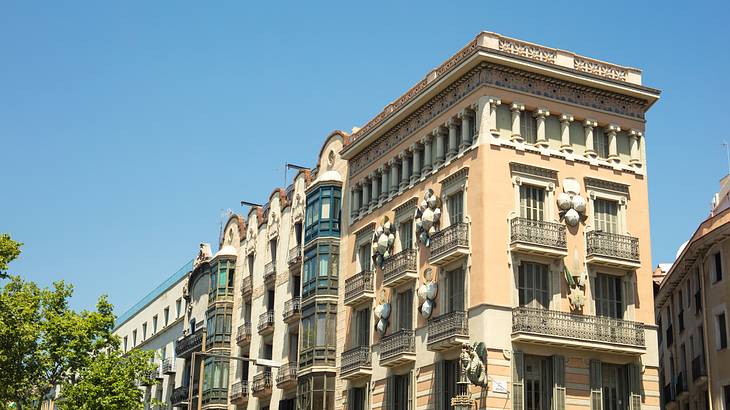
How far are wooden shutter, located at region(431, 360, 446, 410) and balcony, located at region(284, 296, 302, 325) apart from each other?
43.2ft

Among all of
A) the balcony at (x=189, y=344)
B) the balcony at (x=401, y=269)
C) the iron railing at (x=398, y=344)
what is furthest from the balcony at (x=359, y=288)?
the balcony at (x=189, y=344)

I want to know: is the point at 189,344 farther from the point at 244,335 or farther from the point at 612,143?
the point at 612,143

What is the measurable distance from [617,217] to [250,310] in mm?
26125

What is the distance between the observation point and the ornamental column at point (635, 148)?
140 feet

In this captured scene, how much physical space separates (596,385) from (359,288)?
12482 millimetres

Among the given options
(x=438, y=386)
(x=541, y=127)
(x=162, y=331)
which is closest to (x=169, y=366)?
(x=162, y=331)

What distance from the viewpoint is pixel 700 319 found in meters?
49.2

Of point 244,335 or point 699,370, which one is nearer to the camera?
point 699,370

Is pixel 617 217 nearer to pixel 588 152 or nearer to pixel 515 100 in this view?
pixel 588 152

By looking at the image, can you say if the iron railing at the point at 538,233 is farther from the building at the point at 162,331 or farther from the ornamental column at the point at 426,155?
the building at the point at 162,331

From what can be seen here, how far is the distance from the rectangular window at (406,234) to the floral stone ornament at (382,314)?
7.93ft

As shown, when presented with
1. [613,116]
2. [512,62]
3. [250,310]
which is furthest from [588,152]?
[250,310]

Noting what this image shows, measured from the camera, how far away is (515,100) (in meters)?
40.9

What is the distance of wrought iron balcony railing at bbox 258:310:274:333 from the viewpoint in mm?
56037
